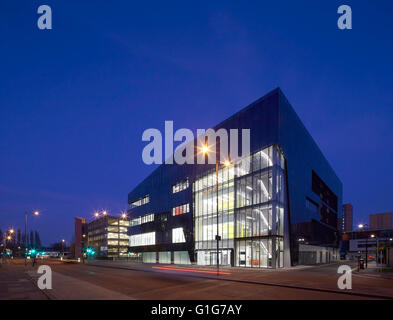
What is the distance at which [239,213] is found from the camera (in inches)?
1673

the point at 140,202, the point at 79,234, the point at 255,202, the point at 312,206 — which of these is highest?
the point at 255,202

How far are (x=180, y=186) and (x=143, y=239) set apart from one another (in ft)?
75.4

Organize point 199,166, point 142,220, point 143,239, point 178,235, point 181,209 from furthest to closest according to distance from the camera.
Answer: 1. point 142,220
2. point 143,239
3. point 178,235
4. point 181,209
5. point 199,166

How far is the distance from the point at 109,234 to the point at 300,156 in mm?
101742

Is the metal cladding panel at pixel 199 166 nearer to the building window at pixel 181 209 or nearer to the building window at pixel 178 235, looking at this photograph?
the building window at pixel 181 209

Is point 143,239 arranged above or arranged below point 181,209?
below

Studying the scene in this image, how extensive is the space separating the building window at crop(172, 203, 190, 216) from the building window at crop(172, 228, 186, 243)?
A: 314cm

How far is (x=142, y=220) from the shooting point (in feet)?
247

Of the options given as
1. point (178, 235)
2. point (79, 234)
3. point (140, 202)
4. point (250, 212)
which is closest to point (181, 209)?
point (178, 235)

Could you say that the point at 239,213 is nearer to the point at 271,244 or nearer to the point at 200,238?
the point at 271,244

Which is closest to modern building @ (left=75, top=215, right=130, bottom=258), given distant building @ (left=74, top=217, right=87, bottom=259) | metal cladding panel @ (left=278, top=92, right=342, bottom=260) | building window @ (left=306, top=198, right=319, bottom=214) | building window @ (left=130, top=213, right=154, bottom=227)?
distant building @ (left=74, top=217, right=87, bottom=259)

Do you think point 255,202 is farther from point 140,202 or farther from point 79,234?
point 79,234

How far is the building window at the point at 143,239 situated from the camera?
225 feet
